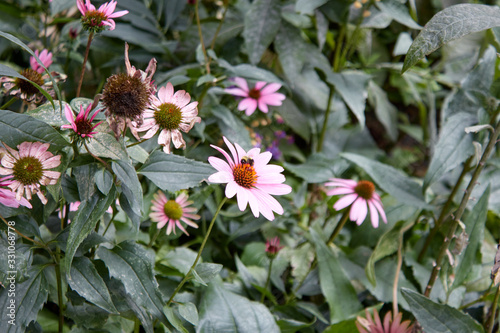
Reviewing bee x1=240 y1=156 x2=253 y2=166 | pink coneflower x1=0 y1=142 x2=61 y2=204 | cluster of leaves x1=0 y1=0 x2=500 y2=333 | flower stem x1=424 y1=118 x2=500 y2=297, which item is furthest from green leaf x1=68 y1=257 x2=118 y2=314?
flower stem x1=424 y1=118 x2=500 y2=297

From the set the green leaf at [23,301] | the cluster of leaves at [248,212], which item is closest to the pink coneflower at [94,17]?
the cluster of leaves at [248,212]

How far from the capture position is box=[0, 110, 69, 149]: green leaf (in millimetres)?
466

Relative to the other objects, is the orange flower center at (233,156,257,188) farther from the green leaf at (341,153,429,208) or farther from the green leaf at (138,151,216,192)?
the green leaf at (341,153,429,208)

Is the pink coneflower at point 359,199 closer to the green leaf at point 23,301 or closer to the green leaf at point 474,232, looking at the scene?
the green leaf at point 474,232

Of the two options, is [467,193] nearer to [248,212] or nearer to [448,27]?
[448,27]

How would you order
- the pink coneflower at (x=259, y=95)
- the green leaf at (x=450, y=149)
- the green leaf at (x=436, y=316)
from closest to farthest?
the green leaf at (x=436, y=316) < the green leaf at (x=450, y=149) < the pink coneflower at (x=259, y=95)

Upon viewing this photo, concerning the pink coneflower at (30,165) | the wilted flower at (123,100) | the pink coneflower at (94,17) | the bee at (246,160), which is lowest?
the pink coneflower at (30,165)

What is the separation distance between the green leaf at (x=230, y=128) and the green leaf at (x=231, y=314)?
11.2 inches

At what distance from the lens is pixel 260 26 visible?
99 cm

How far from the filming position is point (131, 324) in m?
0.69

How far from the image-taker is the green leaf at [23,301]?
1.65 ft

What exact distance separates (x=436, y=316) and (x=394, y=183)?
32cm

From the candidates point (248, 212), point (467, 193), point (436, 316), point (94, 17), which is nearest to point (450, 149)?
point (467, 193)

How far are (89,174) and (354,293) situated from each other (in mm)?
539
